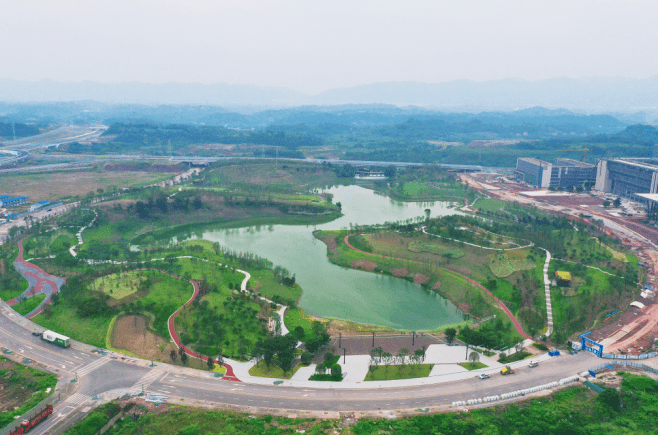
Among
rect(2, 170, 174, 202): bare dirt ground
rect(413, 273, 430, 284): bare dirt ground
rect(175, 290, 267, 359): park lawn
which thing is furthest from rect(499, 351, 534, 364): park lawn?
rect(2, 170, 174, 202): bare dirt ground

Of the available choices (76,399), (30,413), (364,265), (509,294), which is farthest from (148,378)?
(509,294)

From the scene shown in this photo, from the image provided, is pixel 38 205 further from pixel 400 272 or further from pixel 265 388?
pixel 265 388

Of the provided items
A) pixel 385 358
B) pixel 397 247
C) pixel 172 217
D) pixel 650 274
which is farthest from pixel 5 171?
pixel 650 274

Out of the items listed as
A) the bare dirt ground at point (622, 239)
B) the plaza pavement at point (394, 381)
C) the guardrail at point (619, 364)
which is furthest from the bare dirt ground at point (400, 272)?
the guardrail at point (619, 364)

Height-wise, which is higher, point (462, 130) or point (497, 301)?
point (462, 130)

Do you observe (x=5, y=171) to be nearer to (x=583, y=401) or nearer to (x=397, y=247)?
(x=397, y=247)

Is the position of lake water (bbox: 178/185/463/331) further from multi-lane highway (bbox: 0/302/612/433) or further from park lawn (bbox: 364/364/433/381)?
multi-lane highway (bbox: 0/302/612/433)
